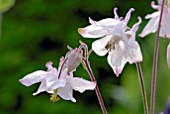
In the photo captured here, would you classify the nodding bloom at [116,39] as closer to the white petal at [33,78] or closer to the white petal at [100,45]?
the white petal at [100,45]

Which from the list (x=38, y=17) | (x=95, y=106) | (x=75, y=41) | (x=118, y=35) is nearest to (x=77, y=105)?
(x=95, y=106)

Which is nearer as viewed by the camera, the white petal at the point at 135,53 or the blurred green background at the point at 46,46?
the white petal at the point at 135,53

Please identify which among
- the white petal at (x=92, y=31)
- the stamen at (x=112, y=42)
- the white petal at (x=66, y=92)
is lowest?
the white petal at (x=66, y=92)

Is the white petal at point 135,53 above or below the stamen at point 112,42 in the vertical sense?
below

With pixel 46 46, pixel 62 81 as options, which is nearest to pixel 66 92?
pixel 62 81

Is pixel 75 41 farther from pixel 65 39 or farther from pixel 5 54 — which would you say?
pixel 5 54

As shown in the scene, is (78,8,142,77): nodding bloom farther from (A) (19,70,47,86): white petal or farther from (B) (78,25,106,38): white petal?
(A) (19,70,47,86): white petal

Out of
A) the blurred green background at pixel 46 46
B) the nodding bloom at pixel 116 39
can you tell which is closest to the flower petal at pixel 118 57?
the nodding bloom at pixel 116 39
